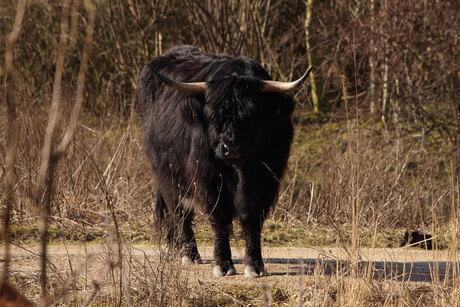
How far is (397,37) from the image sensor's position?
10.8 meters

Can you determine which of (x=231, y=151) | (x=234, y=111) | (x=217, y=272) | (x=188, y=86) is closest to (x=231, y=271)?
(x=217, y=272)

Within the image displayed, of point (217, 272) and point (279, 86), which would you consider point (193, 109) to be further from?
point (217, 272)

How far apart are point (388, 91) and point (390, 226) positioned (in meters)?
4.24

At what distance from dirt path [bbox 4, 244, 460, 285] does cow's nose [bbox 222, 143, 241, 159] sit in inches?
28.7

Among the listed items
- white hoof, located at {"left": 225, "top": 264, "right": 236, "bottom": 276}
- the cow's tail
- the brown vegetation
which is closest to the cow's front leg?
white hoof, located at {"left": 225, "top": 264, "right": 236, "bottom": 276}

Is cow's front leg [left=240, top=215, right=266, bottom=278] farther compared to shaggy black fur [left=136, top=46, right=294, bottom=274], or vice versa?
cow's front leg [left=240, top=215, right=266, bottom=278]

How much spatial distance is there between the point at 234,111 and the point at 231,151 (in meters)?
0.33

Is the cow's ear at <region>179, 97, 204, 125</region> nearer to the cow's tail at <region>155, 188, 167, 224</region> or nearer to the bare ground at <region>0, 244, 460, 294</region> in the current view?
the bare ground at <region>0, 244, 460, 294</region>

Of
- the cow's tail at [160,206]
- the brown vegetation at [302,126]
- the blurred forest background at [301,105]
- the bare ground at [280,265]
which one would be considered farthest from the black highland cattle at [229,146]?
the blurred forest background at [301,105]

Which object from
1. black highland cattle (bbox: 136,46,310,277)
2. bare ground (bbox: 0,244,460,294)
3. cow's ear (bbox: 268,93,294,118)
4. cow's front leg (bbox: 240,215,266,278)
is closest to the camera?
bare ground (bbox: 0,244,460,294)

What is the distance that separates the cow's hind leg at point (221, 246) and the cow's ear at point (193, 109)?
77cm

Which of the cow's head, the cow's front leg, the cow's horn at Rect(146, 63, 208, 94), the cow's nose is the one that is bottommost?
the cow's front leg

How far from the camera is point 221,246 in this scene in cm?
523

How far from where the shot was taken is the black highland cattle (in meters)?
4.98
